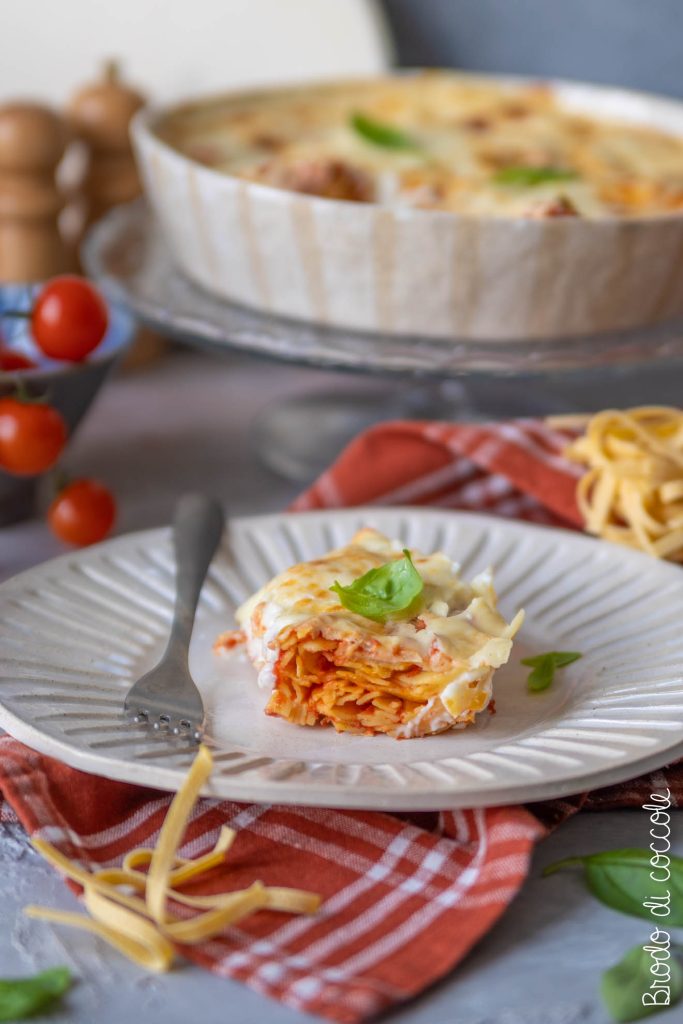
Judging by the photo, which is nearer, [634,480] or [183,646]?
[183,646]

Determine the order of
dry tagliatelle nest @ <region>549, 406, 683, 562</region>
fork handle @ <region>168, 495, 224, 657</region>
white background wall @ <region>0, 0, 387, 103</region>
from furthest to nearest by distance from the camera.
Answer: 1. white background wall @ <region>0, 0, 387, 103</region>
2. dry tagliatelle nest @ <region>549, 406, 683, 562</region>
3. fork handle @ <region>168, 495, 224, 657</region>

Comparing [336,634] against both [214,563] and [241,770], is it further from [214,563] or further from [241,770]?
[214,563]

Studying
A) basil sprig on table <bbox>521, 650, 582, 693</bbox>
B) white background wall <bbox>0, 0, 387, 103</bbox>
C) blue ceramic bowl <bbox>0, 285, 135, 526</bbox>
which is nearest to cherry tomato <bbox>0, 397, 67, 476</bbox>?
blue ceramic bowl <bbox>0, 285, 135, 526</bbox>

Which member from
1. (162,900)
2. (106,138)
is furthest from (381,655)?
(106,138)

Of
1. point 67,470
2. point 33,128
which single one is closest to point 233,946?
point 67,470

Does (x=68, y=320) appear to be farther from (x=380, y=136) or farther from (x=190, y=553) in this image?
(x=380, y=136)

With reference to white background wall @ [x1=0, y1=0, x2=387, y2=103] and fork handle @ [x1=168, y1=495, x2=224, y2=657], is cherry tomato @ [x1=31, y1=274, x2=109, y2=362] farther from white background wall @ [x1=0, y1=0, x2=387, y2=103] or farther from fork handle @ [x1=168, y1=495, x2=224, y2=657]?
white background wall @ [x1=0, y1=0, x2=387, y2=103]
